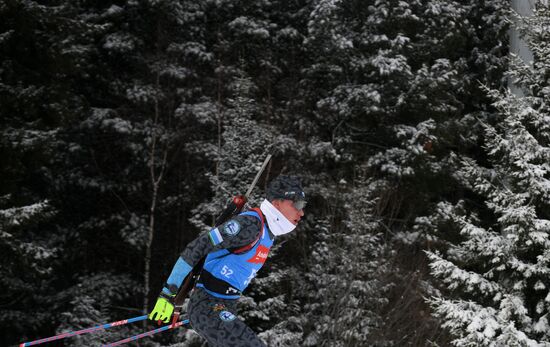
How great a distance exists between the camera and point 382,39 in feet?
58.0

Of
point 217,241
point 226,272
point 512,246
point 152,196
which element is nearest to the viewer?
point 217,241

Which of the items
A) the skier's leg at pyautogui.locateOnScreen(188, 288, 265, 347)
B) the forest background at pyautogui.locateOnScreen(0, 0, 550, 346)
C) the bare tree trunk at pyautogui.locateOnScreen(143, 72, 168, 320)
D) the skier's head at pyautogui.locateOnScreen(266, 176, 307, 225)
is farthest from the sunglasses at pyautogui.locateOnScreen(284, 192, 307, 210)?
the bare tree trunk at pyautogui.locateOnScreen(143, 72, 168, 320)

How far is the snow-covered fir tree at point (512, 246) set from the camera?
889cm

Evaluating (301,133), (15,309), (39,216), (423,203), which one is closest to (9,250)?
(39,216)

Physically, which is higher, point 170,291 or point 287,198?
point 287,198

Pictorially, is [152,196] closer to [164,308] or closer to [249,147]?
[249,147]

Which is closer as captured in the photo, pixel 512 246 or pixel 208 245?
pixel 208 245

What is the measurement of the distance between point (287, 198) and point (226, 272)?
26.3 inches

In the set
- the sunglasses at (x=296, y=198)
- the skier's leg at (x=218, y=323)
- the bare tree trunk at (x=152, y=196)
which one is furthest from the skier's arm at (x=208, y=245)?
the bare tree trunk at (x=152, y=196)

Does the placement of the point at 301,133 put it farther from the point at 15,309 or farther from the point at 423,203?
the point at 15,309

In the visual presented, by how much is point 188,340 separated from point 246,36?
10.2 metres

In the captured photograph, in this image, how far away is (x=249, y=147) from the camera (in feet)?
45.4

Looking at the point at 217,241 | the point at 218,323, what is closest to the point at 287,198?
the point at 217,241

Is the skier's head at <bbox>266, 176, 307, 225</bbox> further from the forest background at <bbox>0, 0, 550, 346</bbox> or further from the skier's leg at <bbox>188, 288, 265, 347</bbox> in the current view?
the forest background at <bbox>0, 0, 550, 346</bbox>
